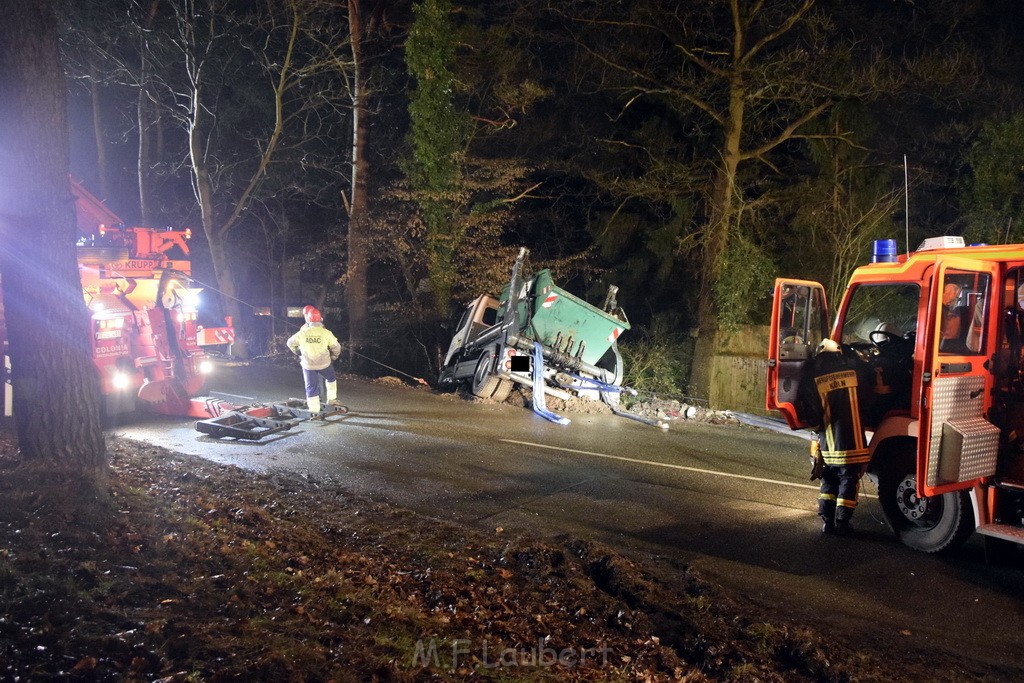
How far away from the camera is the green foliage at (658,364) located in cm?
1464

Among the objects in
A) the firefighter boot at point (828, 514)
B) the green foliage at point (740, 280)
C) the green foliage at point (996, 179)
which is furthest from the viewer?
the green foliage at point (740, 280)

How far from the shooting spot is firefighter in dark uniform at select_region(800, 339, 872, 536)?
629 centimetres

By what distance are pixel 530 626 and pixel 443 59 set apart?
50.9ft

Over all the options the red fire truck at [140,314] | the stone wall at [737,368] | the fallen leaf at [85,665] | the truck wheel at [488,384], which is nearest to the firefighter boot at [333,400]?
the red fire truck at [140,314]

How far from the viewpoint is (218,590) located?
439 cm

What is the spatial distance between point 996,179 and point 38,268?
550 inches

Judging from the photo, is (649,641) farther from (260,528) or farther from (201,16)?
(201,16)

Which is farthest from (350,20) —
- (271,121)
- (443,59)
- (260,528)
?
(260,528)

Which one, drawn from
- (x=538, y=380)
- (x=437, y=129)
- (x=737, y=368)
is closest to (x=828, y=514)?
(x=538, y=380)

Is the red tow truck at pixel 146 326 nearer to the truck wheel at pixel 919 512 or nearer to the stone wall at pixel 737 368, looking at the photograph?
the truck wheel at pixel 919 512

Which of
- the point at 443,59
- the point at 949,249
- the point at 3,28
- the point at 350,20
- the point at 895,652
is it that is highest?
the point at 350,20

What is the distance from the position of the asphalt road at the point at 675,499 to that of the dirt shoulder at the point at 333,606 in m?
0.56

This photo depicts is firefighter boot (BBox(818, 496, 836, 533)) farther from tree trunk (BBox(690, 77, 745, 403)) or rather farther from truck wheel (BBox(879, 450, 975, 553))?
tree trunk (BBox(690, 77, 745, 403))

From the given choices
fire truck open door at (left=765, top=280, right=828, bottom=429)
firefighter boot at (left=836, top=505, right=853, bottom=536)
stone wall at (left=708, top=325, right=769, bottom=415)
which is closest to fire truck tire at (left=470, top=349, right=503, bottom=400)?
stone wall at (left=708, top=325, right=769, bottom=415)
